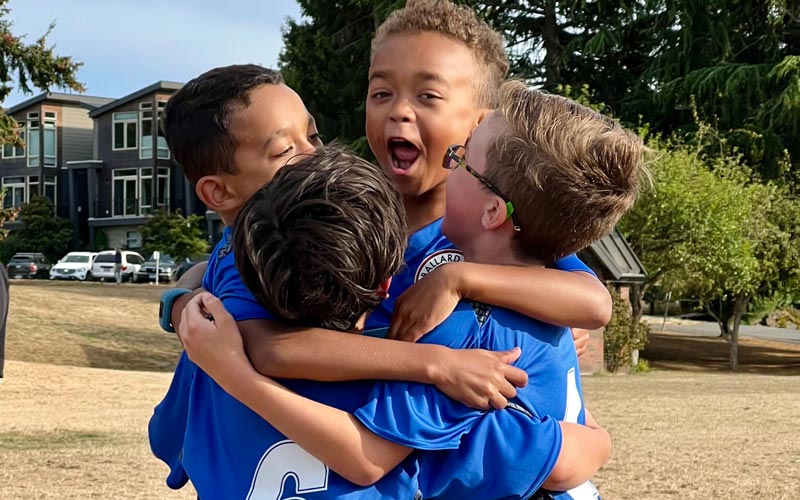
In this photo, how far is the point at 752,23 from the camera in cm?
2917

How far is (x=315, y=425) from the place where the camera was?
5.26 feet

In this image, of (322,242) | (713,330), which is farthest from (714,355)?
(322,242)

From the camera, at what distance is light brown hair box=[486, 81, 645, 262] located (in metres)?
1.79

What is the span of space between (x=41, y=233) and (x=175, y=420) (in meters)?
56.8

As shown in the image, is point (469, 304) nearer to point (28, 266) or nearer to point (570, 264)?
point (570, 264)

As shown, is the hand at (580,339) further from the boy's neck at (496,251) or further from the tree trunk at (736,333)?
the tree trunk at (736,333)

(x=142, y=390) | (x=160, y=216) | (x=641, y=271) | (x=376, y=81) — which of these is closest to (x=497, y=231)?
(x=376, y=81)

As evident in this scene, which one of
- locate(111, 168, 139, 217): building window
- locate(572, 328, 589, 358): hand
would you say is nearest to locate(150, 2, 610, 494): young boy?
locate(572, 328, 589, 358): hand

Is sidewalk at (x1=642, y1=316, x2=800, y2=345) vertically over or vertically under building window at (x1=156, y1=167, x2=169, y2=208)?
under

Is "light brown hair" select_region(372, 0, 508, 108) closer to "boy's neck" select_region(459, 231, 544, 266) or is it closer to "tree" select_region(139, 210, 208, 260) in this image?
"boy's neck" select_region(459, 231, 544, 266)

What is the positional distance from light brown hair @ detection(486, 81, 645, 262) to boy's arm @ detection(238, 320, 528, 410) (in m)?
0.32

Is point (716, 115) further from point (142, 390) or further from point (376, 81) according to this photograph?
Answer: point (376, 81)

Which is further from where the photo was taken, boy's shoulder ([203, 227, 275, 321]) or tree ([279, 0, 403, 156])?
tree ([279, 0, 403, 156])

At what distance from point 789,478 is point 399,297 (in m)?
6.68
